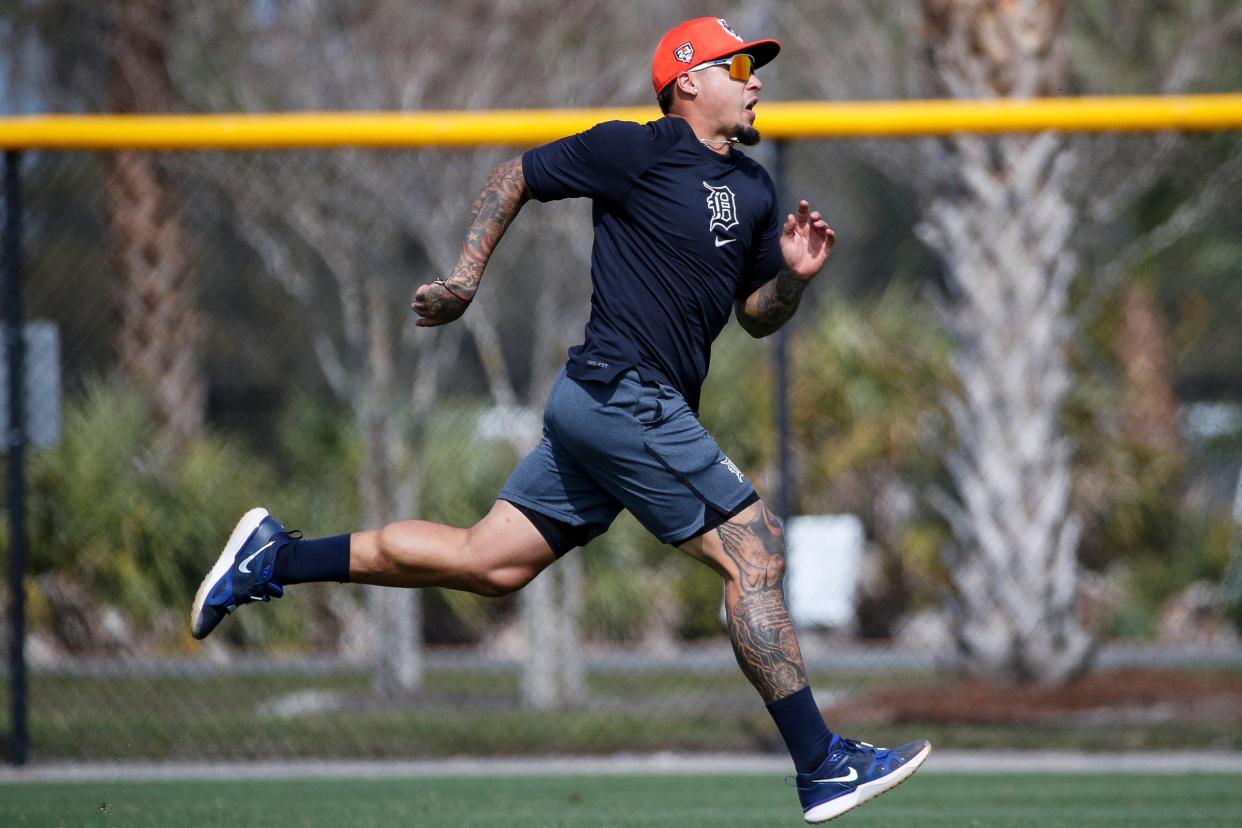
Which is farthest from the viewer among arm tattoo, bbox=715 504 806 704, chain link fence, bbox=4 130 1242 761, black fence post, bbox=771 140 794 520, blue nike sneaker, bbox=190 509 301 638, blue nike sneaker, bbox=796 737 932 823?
chain link fence, bbox=4 130 1242 761

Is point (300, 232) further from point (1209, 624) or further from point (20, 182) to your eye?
point (1209, 624)

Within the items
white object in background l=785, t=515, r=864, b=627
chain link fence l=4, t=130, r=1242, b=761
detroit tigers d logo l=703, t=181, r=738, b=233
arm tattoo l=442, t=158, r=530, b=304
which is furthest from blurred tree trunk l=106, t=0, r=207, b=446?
detroit tigers d logo l=703, t=181, r=738, b=233

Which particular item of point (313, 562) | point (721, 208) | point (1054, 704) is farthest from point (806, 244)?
point (1054, 704)

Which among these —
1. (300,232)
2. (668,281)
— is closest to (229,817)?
(668,281)

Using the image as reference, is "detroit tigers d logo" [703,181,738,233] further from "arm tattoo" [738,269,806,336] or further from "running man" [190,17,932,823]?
"arm tattoo" [738,269,806,336]

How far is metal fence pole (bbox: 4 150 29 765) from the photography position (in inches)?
261

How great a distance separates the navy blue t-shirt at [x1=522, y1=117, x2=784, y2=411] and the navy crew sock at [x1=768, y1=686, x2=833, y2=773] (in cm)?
89

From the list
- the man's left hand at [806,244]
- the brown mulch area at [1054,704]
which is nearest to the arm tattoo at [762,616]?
the man's left hand at [806,244]

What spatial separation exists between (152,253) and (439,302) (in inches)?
387

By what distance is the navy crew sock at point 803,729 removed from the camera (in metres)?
4.04

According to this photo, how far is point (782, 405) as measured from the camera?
682 centimetres

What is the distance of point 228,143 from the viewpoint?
6.84m

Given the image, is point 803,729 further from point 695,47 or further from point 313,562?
point 695,47

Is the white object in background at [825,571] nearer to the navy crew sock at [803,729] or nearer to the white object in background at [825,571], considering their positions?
the white object in background at [825,571]
